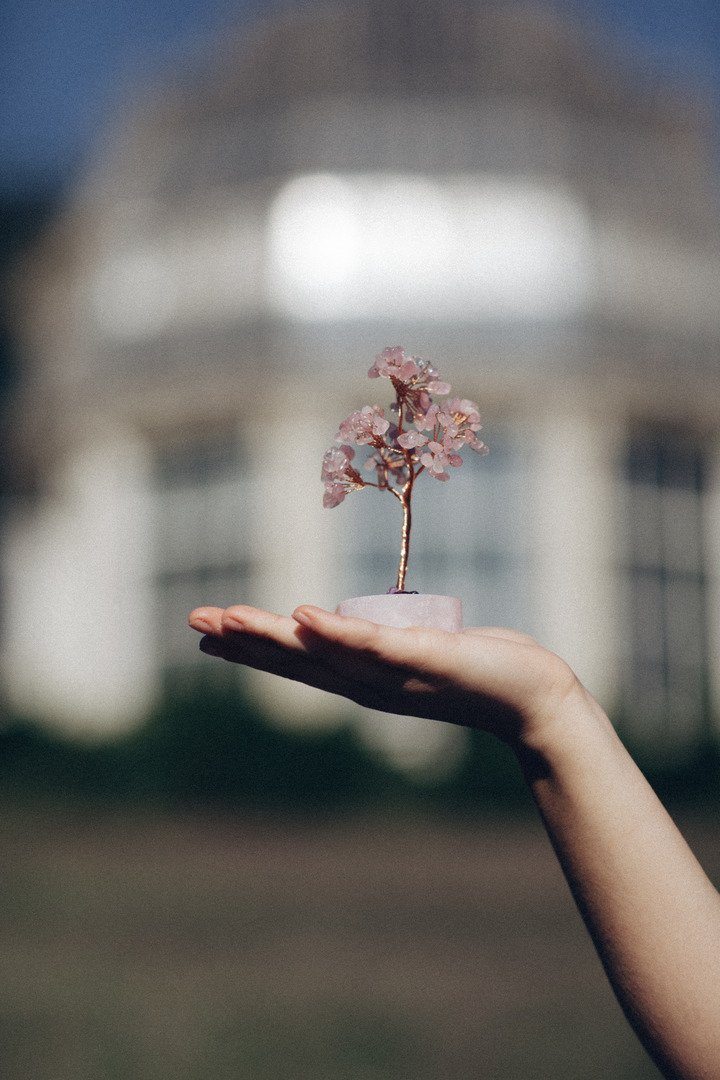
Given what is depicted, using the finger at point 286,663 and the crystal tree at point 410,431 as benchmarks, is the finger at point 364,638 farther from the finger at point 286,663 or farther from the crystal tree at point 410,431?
the crystal tree at point 410,431

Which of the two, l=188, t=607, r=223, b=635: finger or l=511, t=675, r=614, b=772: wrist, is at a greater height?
l=188, t=607, r=223, b=635: finger

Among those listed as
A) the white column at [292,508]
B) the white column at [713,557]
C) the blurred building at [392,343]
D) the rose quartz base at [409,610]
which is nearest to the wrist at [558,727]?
the rose quartz base at [409,610]

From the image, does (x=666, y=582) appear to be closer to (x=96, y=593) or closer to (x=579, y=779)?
(x=96, y=593)

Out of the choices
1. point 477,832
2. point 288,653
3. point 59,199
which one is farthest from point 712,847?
point 59,199

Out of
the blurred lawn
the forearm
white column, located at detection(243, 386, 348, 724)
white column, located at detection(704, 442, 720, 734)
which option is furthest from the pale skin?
white column, located at detection(704, 442, 720, 734)

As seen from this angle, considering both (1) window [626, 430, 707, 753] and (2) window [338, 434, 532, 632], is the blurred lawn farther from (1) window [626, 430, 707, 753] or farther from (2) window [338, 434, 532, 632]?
(2) window [338, 434, 532, 632]

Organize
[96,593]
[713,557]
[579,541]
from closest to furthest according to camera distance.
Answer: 1. [579,541]
2. [713,557]
3. [96,593]

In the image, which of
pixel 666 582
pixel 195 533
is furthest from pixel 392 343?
pixel 666 582
